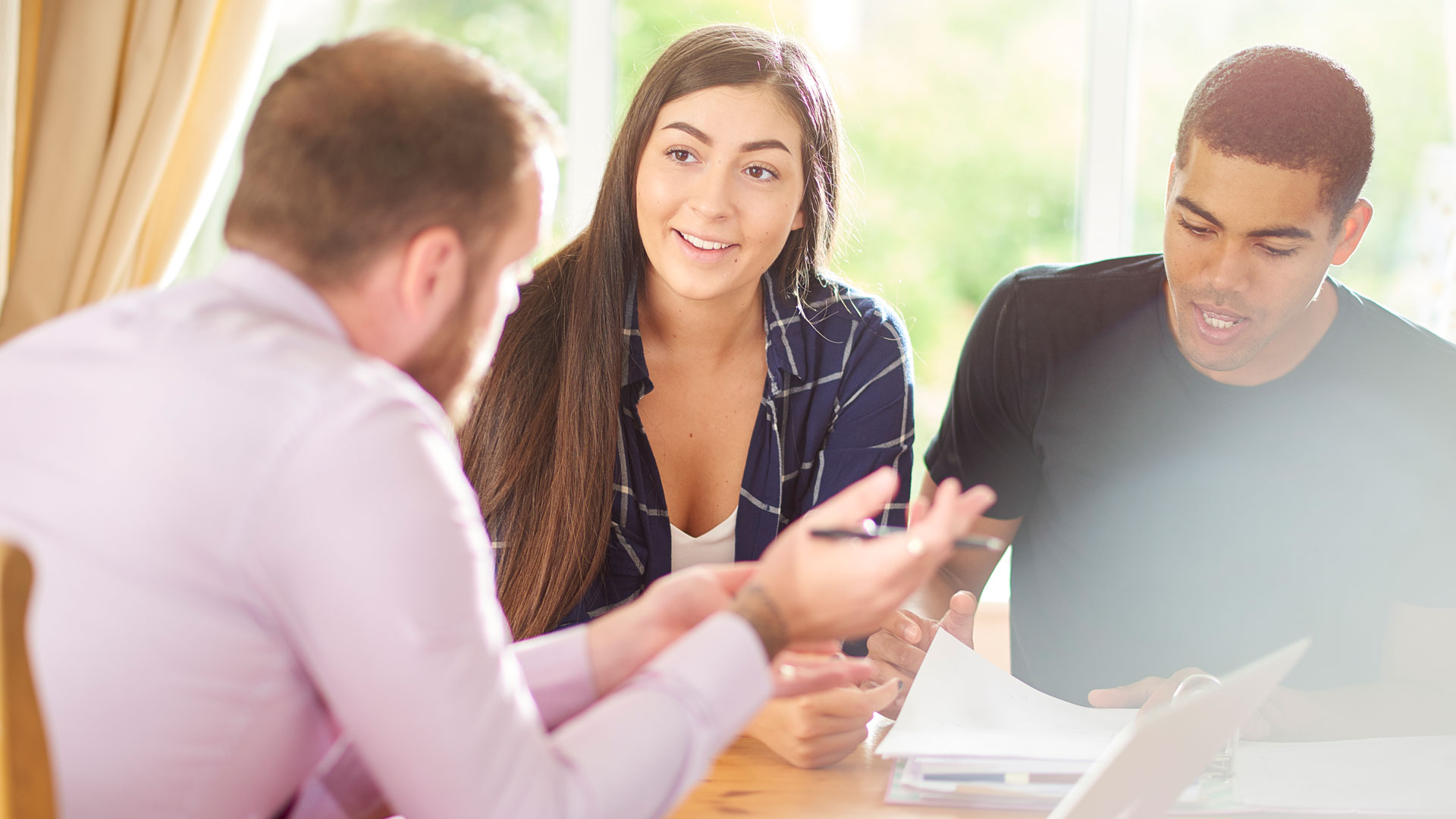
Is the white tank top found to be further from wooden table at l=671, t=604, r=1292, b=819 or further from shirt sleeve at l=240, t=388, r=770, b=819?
shirt sleeve at l=240, t=388, r=770, b=819

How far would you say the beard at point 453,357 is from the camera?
30.9 inches

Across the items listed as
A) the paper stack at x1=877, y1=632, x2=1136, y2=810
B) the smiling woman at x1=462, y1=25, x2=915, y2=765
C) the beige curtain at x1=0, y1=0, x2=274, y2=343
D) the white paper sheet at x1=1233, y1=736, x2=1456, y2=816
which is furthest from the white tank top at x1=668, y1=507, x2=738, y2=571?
the beige curtain at x1=0, y1=0, x2=274, y2=343

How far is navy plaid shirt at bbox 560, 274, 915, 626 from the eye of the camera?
165 centimetres

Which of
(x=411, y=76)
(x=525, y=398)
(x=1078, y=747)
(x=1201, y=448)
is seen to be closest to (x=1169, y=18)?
Answer: (x=1201, y=448)

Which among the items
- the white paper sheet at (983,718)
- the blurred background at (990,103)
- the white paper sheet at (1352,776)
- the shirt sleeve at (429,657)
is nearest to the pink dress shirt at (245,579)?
the shirt sleeve at (429,657)

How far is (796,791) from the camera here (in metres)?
1.05

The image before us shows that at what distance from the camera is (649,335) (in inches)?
70.3

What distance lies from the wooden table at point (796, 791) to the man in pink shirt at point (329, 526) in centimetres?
29

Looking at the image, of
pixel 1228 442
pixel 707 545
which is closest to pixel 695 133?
pixel 707 545

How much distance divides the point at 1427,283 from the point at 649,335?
2176 millimetres

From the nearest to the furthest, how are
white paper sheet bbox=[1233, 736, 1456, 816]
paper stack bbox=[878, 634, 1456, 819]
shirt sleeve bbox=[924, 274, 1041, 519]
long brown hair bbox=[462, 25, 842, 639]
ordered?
paper stack bbox=[878, 634, 1456, 819] < white paper sheet bbox=[1233, 736, 1456, 816] < long brown hair bbox=[462, 25, 842, 639] < shirt sleeve bbox=[924, 274, 1041, 519]

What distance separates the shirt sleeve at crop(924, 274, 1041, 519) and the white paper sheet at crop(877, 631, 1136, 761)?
1.92 ft

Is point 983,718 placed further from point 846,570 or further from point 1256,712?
point 846,570

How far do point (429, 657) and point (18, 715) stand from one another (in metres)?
0.21
